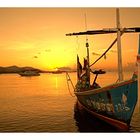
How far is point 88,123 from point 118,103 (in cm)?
123

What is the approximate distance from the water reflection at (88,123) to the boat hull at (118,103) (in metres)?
0.09

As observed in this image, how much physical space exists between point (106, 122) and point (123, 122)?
352mm

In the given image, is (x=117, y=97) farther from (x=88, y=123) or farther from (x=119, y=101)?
(x=88, y=123)

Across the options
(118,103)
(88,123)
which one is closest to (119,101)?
(118,103)

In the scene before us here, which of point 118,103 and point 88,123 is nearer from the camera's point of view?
point 118,103

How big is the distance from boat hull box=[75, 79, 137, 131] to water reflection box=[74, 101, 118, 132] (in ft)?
0.30

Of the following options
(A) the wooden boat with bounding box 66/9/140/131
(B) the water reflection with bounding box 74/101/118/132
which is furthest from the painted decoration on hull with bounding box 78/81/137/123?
(B) the water reflection with bounding box 74/101/118/132

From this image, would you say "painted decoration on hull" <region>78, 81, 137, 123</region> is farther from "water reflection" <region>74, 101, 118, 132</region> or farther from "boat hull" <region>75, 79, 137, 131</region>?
"water reflection" <region>74, 101, 118, 132</region>

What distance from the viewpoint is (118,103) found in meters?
4.80

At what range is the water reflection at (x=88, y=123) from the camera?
16.0 feet

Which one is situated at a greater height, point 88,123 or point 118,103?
point 118,103

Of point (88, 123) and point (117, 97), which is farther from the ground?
point (117, 97)

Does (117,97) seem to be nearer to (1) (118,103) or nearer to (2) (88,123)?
(1) (118,103)

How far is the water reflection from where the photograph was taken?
192 inches
